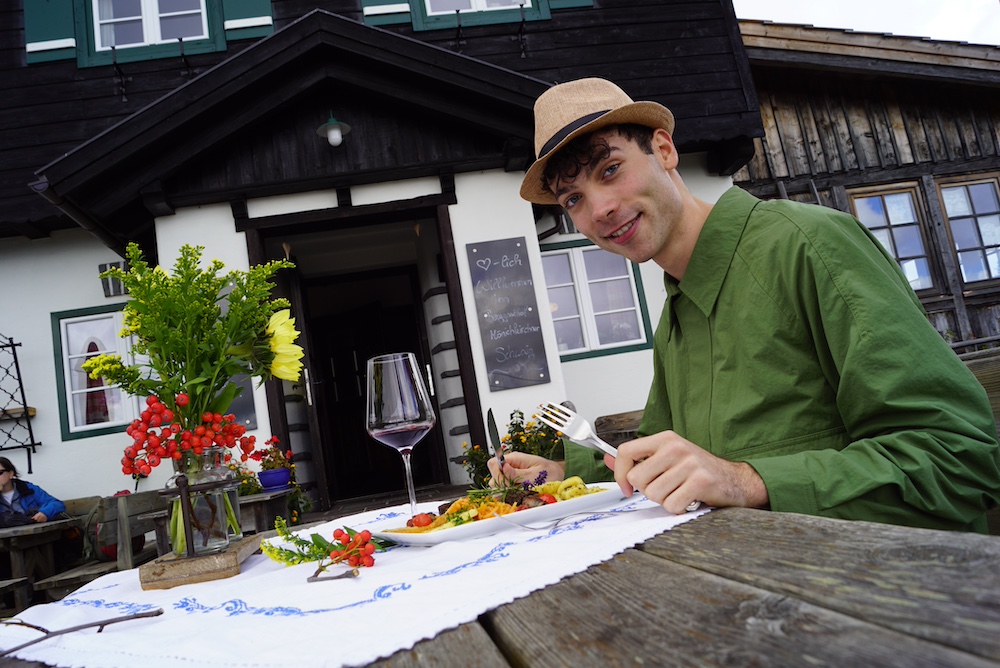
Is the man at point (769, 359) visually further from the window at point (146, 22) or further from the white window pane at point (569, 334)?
the window at point (146, 22)

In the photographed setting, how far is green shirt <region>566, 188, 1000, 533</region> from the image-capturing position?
106 centimetres

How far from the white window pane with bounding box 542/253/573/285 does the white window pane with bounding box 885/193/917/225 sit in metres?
4.87

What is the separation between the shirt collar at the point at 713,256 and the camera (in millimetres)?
1459

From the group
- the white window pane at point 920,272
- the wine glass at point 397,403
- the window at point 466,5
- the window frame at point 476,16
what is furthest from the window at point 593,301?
the wine glass at point 397,403

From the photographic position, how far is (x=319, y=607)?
35.7 inches

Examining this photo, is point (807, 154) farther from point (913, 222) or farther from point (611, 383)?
point (611, 383)

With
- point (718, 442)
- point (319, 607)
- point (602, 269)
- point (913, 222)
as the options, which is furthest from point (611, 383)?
point (319, 607)

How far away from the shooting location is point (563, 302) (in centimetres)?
748

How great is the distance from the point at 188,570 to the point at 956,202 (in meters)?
10.9

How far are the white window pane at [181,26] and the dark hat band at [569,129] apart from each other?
7.36m

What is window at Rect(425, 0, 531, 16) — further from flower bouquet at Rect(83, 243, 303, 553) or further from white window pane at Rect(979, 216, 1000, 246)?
flower bouquet at Rect(83, 243, 303, 553)

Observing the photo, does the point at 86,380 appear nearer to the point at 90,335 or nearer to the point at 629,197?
→ the point at 90,335

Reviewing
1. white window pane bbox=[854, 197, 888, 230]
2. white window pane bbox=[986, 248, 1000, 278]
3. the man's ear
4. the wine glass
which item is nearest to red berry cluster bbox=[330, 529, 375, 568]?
the wine glass

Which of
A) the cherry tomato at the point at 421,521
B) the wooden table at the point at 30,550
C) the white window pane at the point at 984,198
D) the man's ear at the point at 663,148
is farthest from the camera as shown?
the white window pane at the point at 984,198
